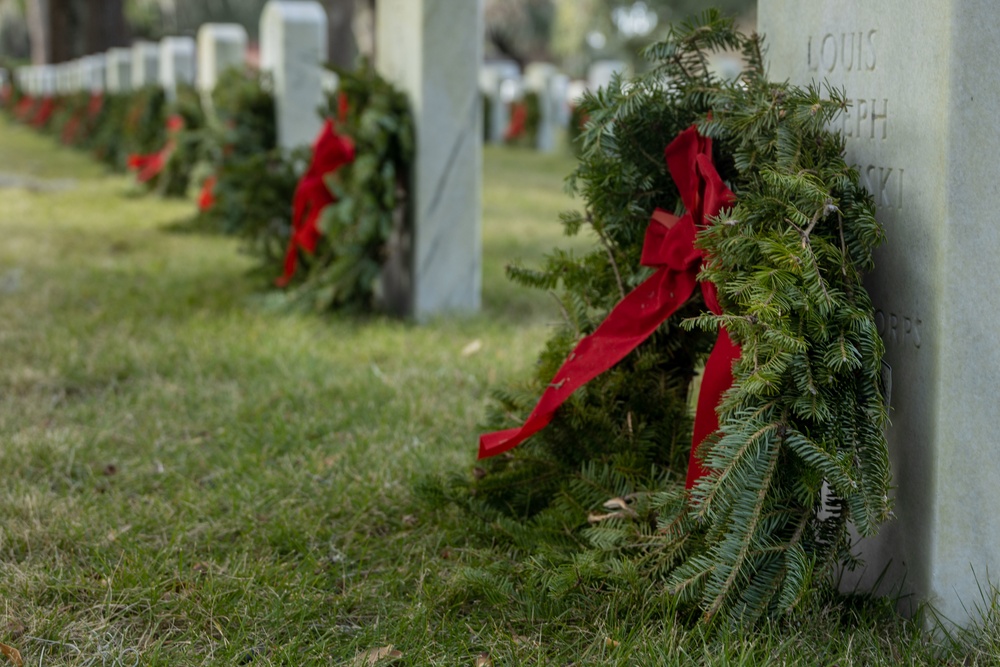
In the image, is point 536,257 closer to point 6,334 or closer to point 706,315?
point 6,334

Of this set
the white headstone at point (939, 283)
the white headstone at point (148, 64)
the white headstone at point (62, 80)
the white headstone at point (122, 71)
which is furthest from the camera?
the white headstone at point (62, 80)

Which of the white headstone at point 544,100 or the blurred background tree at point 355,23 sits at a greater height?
the blurred background tree at point 355,23

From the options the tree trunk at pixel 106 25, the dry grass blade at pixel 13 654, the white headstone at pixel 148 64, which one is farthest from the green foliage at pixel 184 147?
the tree trunk at pixel 106 25

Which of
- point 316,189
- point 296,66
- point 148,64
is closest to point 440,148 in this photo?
point 316,189

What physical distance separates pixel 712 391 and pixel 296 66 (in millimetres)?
5201

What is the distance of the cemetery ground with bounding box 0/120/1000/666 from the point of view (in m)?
2.05

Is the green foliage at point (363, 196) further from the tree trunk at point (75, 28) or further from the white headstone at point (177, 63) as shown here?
the tree trunk at point (75, 28)

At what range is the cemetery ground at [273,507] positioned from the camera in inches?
80.9

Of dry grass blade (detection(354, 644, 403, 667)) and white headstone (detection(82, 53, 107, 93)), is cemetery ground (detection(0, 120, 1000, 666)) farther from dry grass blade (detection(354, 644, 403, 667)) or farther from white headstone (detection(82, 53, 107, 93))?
white headstone (detection(82, 53, 107, 93))

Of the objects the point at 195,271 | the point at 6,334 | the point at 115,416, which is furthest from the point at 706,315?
the point at 195,271

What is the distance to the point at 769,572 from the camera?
6.68ft

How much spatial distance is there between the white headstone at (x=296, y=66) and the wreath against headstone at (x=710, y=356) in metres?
4.39

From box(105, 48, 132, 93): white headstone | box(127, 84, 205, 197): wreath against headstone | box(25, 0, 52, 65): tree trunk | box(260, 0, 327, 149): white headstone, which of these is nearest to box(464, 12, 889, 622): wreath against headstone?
box(260, 0, 327, 149): white headstone

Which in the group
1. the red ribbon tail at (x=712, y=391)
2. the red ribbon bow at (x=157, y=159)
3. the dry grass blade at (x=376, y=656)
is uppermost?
the red ribbon bow at (x=157, y=159)
